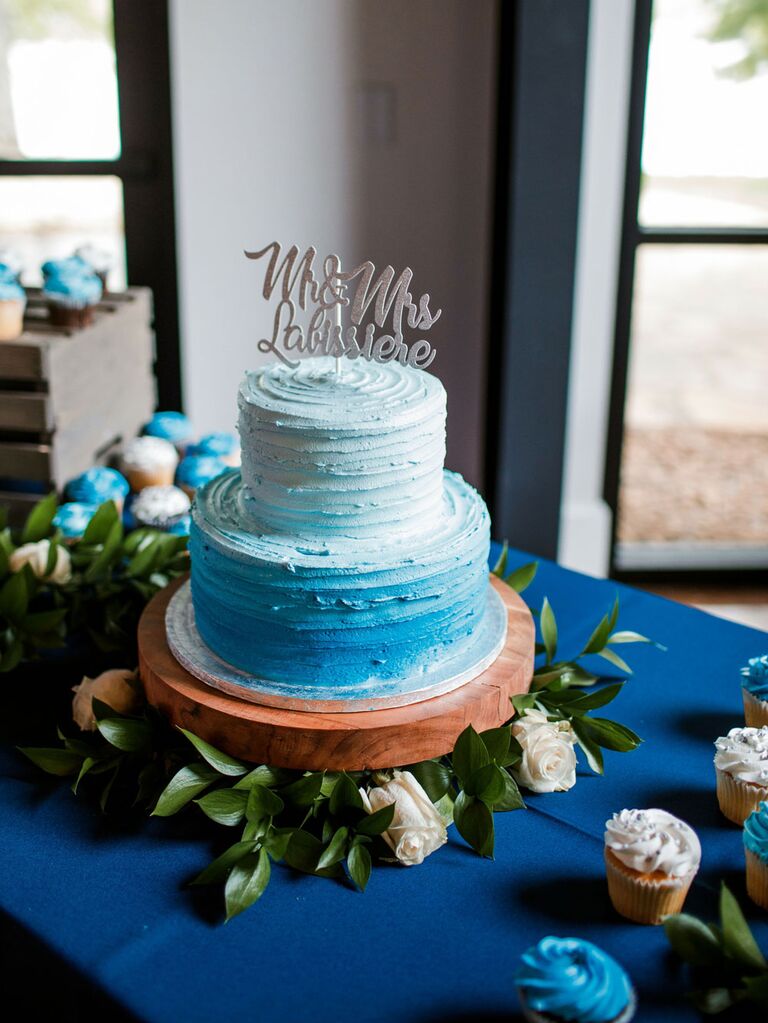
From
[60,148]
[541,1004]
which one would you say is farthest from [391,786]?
[60,148]

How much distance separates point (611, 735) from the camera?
1222mm

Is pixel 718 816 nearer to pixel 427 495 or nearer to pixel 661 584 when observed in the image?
pixel 427 495

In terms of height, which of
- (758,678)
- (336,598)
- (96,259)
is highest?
(96,259)

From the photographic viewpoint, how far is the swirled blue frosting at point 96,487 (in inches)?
70.5

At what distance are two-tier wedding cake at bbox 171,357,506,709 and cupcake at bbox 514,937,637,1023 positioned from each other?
309 mm

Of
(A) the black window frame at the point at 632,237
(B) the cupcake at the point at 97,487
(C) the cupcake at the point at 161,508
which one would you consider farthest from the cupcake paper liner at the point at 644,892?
(A) the black window frame at the point at 632,237

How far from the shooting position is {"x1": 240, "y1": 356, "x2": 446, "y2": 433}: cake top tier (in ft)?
3.61

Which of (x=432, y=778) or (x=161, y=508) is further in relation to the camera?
(x=161, y=508)

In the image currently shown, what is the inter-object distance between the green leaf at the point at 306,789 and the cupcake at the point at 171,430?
3.72ft

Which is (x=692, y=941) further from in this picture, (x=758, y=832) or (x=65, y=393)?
(x=65, y=393)

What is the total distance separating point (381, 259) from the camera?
275 cm

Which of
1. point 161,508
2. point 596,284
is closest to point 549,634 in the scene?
point 161,508

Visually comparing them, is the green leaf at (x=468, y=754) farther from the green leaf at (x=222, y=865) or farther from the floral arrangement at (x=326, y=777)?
the green leaf at (x=222, y=865)

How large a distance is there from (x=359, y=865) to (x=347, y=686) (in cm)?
18
